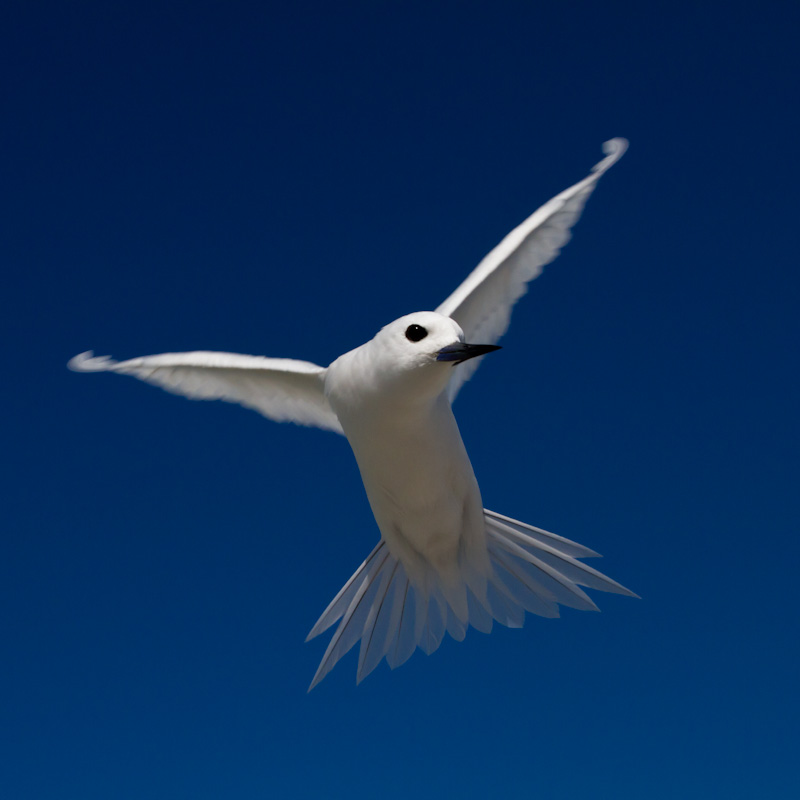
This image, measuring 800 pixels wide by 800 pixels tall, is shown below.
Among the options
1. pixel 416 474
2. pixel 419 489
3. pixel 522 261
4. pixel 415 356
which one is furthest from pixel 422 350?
pixel 522 261

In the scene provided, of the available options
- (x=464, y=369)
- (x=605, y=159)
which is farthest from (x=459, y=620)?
(x=605, y=159)

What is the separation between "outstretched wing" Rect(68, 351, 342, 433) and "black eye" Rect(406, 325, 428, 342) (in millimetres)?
1695

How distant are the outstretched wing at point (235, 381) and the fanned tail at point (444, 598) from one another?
1265mm

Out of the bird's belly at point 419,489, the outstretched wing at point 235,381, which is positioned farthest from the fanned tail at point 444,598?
the outstretched wing at point 235,381

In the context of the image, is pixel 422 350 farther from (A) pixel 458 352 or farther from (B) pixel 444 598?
(B) pixel 444 598

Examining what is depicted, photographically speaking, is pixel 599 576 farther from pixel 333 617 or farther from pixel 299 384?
pixel 299 384

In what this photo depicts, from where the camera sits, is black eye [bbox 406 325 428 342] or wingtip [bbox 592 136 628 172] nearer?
black eye [bbox 406 325 428 342]

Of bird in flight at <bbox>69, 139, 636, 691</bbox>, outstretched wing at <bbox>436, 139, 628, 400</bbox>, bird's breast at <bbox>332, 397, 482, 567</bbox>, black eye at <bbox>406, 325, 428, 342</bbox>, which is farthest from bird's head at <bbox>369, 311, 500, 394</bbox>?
outstretched wing at <bbox>436, 139, 628, 400</bbox>

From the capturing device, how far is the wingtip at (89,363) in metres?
8.83

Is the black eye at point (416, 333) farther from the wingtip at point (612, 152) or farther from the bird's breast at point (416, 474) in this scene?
the wingtip at point (612, 152)

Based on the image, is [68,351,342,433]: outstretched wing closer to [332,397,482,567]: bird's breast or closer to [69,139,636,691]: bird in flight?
[69,139,636,691]: bird in flight

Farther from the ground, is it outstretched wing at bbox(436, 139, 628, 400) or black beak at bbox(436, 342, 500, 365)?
outstretched wing at bbox(436, 139, 628, 400)

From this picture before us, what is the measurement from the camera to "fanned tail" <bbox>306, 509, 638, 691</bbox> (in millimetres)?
8438

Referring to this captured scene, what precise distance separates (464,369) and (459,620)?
6.70 ft
